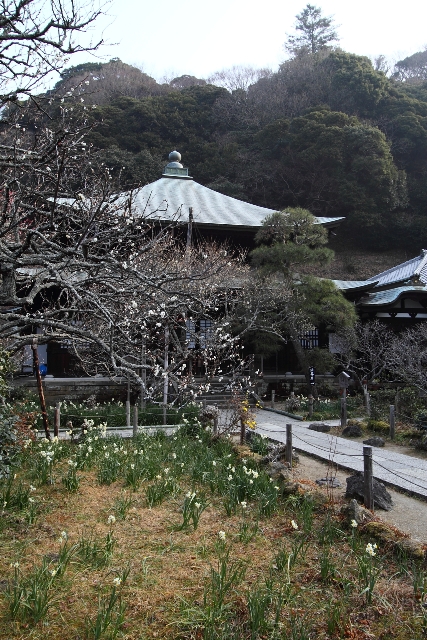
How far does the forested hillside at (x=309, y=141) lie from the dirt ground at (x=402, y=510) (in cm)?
2513

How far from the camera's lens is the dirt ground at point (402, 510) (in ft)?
15.4

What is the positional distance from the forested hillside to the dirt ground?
25129 millimetres

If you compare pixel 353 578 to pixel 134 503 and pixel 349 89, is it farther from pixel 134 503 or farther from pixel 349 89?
pixel 349 89

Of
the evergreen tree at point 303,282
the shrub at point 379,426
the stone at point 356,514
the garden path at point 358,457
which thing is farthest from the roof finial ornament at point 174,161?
the stone at point 356,514

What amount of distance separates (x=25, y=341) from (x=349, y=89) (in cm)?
3780

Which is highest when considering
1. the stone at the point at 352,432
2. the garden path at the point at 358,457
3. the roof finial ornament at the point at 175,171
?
the roof finial ornament at the point at 175,171

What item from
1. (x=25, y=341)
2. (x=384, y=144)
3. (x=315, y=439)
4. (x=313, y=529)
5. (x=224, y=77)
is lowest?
(x=315, y=439)

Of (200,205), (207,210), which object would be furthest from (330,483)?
(200,205)

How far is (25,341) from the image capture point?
4.95 meters

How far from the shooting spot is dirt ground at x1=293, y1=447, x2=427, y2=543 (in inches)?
185

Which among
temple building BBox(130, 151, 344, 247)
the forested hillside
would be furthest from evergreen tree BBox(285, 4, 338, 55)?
temple building BBox(130, 151, 344, 247)

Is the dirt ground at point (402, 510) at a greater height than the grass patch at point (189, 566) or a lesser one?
lesser

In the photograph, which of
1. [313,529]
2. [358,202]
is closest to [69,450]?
[313,529]

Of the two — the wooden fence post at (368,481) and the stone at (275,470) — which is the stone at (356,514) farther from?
the stone at (275,470)
